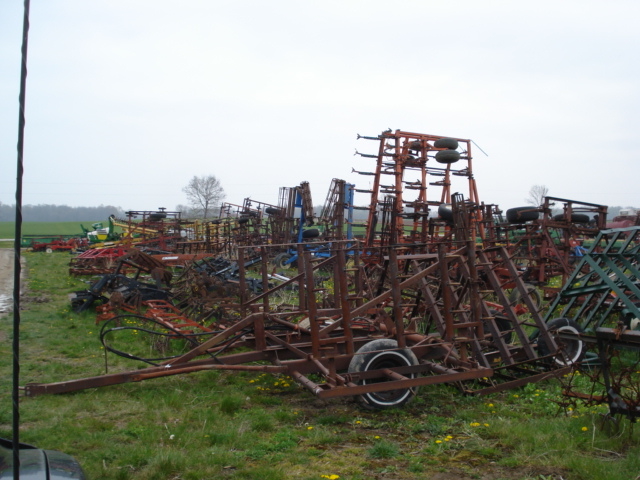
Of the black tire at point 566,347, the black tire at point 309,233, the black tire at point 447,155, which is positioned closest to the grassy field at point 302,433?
the black tire at point 566,347

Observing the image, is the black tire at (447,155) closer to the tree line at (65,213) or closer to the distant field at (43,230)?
the distant field at (43,230)

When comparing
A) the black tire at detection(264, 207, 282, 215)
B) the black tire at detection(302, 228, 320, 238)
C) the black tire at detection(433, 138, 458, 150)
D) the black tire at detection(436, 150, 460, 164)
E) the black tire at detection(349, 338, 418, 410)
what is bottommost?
the black tire at detection(349, 338, 418, 410)

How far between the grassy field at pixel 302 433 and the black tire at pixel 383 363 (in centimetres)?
13

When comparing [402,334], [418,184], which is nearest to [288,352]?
[402,334]

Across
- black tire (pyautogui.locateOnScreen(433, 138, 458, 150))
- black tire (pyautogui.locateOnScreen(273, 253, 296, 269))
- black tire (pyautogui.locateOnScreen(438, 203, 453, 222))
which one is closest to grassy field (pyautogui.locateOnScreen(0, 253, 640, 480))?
black tire (pyautogui.locateOnScreen(438, 203, 453, 222))

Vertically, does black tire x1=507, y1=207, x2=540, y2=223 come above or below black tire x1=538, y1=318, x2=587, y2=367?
above

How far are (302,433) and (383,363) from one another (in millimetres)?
1409

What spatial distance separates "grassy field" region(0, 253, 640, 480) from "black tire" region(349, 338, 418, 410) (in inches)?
5.2

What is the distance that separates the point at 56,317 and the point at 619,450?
10.9 meters

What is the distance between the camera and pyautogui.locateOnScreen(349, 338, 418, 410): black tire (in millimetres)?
6094

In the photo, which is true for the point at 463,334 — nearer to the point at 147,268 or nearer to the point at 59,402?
the point at 59,402

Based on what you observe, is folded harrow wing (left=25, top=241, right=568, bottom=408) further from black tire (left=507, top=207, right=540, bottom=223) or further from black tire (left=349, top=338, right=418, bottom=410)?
black tire (left=507, top=207, right=540, bottom=223)

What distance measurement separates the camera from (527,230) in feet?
44.2

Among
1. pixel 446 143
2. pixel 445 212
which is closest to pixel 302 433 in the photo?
pixel 445 212
